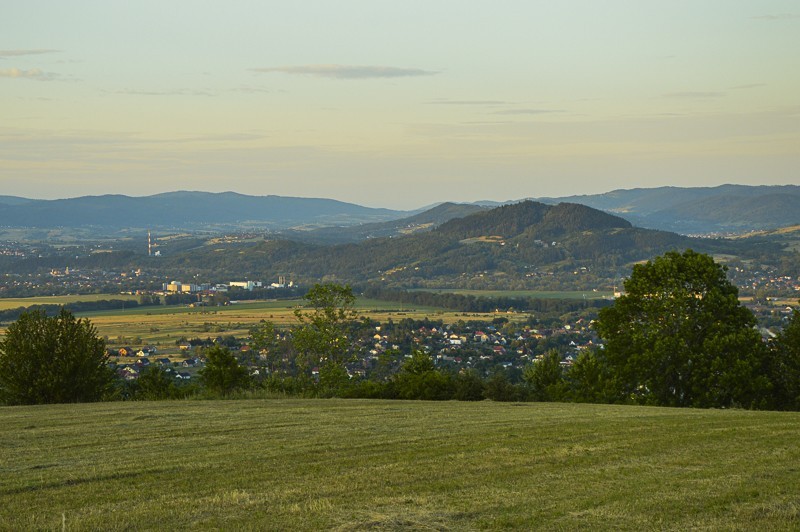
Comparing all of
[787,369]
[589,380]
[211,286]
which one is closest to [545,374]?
[589,380]

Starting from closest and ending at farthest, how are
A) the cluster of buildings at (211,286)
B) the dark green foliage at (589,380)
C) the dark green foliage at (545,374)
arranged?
the dark green foliage at (589,380)
the dark green foliage at (545,374)
the cluster of buildings at (211,286)

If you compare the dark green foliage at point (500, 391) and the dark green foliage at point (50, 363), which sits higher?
the dark green foliage at point (50, 363)

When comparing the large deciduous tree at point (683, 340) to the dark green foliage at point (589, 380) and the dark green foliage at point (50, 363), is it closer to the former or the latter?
the dark green foliage at point (589, 380)

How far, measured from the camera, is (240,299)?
5910 inches

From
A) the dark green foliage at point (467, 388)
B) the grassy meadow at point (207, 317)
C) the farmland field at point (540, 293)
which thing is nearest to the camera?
the dark green foliage at point (467, 388)

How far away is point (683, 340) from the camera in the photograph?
34750mm

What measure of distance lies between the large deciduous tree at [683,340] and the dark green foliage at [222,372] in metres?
17.0

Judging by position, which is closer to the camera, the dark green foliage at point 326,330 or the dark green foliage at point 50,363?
the dark green foliage at point 50,363

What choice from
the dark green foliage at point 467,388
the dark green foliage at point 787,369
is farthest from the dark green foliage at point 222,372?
the dark green foliage at point 787,369

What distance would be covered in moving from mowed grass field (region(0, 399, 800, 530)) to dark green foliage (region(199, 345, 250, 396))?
62.7 feet

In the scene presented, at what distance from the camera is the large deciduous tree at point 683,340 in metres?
33.0

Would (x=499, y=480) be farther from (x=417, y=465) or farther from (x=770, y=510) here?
(x=770, y=510)

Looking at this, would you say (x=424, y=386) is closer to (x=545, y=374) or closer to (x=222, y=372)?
(x=545, y=374)

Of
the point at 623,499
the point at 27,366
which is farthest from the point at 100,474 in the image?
the point at 27,366
